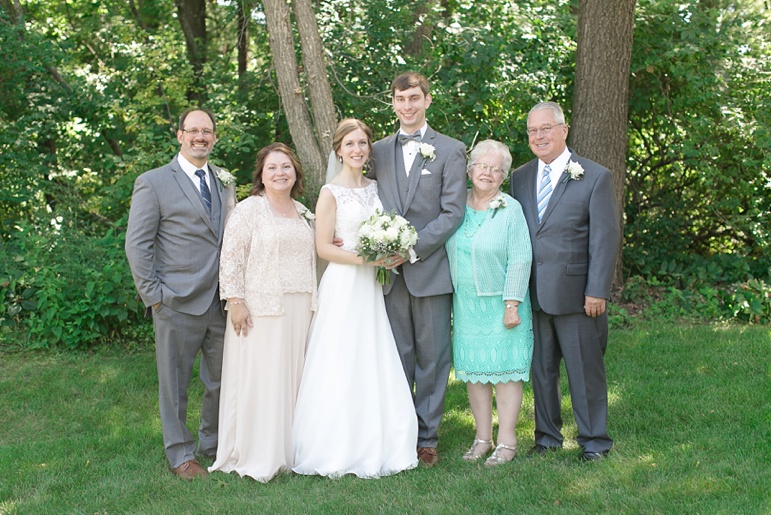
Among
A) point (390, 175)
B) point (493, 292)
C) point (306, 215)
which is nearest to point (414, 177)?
point (390, 175)

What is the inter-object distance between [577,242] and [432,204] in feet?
2.96

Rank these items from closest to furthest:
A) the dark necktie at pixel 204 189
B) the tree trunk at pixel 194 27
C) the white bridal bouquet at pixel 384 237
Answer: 1. the white bridal bouquet at pixel 384 237
2. the dark necktie at pixel 204 189
3. the tree trunk at pixel 194 27

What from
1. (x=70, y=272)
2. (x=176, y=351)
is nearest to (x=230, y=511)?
(x=176, y=351)

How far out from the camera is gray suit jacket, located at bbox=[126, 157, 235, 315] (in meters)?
4.57

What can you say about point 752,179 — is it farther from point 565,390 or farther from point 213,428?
point 213,428

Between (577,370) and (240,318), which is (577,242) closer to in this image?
(577,370)

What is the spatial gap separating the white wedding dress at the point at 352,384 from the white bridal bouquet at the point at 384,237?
11.2 inches

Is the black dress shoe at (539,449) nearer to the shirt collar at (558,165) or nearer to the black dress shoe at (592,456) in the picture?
the black dress shoe at (592,456)

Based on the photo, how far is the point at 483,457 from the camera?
4.90 m

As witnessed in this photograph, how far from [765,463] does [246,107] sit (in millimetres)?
7015

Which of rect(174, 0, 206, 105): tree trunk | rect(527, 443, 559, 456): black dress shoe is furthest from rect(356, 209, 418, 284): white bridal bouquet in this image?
rect(174, 0, 206, 105): tree trunk

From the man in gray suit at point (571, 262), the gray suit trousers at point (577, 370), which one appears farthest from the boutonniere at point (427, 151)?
the gray suit trousers at point (577, 370)

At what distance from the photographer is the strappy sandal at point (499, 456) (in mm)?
4746

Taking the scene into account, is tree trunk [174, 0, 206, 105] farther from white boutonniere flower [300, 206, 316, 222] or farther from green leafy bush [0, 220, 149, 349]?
white boutonniere flower [300, 206, 316, 222]
